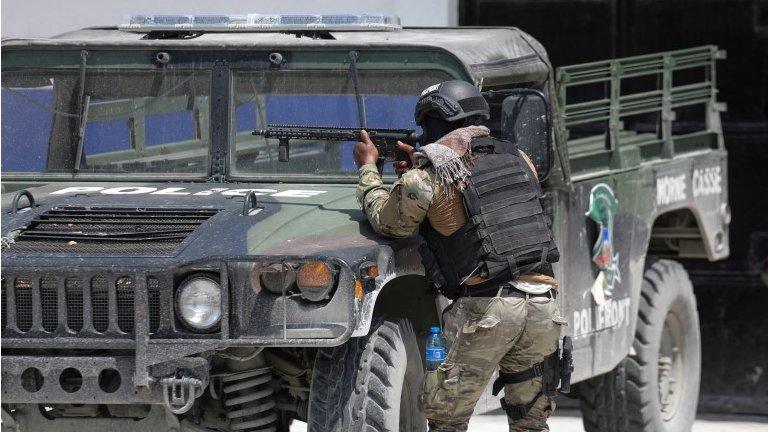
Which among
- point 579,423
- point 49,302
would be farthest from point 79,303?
point 579,423

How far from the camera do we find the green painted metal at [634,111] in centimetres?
807

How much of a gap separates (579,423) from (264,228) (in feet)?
14.8

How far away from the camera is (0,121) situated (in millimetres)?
6547

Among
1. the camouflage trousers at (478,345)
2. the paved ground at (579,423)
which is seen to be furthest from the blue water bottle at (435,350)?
the paved ground at (579,423)

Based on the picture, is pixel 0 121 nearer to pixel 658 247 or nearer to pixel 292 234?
pixel 292 234

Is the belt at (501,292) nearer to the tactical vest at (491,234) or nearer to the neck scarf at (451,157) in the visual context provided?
the tactical vest at (491,234)

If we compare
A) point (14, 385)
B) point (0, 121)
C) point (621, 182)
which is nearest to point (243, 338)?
point (14, 385)

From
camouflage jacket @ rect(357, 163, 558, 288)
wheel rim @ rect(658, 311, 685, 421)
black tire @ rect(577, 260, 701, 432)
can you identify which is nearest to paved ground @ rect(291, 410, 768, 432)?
wheel rim @ rect(658, 311, 685, 421)

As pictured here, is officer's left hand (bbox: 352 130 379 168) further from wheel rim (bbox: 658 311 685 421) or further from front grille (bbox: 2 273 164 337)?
wheel rim (bbox: 658 311 685 421)

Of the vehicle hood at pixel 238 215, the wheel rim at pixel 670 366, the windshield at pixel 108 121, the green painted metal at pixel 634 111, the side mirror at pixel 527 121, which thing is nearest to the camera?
the vehicle hood at pixel 238 215

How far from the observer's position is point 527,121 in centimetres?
634

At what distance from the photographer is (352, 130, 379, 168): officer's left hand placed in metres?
6.19

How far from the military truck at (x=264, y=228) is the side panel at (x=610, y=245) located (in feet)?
0.05

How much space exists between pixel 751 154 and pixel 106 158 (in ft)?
15.8
